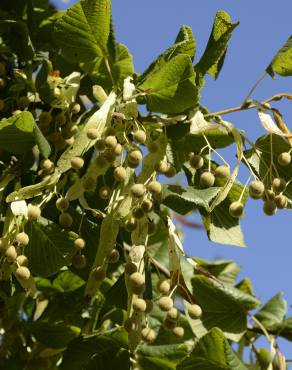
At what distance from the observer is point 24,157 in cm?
170

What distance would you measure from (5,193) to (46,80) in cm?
28

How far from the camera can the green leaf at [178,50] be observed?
1.54m

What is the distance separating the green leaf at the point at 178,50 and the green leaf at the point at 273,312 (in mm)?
907

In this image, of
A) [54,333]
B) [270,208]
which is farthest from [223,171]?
[54,333]

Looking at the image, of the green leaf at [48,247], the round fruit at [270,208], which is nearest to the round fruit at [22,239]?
the green leaf at [48,247]

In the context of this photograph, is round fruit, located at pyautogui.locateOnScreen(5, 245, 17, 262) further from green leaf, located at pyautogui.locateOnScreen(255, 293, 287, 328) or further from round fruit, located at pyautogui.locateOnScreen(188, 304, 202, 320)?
green leaf, located at pyautogui.locateOnScreen(255, 293, 287, 328)

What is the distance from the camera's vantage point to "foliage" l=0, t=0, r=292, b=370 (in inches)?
57.3

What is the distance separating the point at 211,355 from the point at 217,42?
0.67 metres

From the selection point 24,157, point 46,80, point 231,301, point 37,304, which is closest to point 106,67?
point 46,80

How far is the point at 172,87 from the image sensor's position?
4.95 ft

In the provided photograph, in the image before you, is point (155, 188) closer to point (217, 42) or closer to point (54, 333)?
point (217, 42)

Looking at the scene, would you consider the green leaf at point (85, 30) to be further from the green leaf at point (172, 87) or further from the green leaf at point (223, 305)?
the green leaf at point (223, 305)

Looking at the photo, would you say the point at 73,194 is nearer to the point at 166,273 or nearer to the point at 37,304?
the point at 166,273

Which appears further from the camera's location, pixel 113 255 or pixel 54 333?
pixel 54 333
